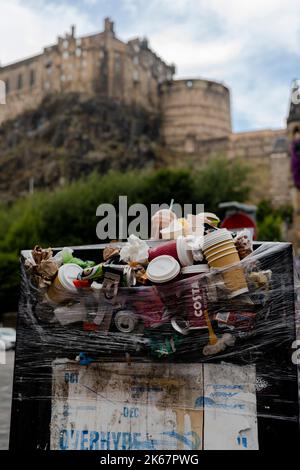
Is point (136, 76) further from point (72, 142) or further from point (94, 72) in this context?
point (72, 142)

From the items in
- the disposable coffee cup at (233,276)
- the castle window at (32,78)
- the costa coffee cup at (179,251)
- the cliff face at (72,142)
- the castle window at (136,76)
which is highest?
the castle window at (32,78)

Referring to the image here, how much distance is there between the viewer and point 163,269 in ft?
12.6

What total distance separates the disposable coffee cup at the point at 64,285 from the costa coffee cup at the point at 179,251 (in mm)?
586

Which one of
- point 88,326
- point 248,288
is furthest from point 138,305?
point 248,288

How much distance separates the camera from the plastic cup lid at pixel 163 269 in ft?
12.4

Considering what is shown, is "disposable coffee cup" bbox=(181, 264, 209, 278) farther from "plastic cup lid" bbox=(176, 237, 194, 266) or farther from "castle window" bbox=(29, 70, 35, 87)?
"castle window" bbox=(29, 70, 35, 87)

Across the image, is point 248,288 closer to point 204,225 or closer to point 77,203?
point 204,225

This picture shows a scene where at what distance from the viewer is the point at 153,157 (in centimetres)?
6612

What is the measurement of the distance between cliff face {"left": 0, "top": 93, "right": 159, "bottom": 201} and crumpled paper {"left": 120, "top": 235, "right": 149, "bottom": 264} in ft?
188

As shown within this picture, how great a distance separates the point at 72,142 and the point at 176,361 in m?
62.5

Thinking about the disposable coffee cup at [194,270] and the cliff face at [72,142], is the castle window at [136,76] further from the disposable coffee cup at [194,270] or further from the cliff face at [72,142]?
the disposable coffee cup at [194,270]

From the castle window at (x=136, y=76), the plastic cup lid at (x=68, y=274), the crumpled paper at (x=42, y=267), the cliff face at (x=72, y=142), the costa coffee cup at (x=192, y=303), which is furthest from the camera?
the castle window at (x=136, y=76)

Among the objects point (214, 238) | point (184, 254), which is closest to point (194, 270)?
point (184, 254)

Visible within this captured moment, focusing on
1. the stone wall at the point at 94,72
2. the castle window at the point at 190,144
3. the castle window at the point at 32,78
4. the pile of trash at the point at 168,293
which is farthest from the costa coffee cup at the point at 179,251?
the castle window at the point at 32,78
